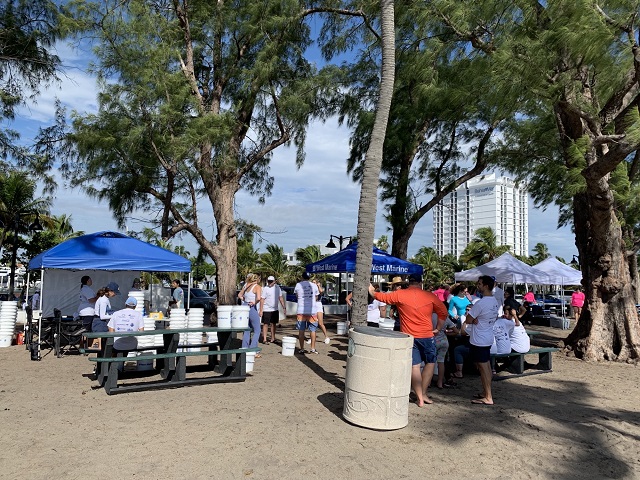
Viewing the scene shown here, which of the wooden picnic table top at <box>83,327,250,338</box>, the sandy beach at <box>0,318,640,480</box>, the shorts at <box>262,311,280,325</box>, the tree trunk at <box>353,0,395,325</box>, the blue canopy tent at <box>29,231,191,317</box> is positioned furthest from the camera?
the shorts at <box>262,311,280,325</box>

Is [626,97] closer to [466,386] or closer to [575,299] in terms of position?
[466,386]

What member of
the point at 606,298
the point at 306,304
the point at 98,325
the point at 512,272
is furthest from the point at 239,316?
the point at 512,272

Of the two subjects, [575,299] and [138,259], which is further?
[575,299]

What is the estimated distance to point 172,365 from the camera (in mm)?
7578

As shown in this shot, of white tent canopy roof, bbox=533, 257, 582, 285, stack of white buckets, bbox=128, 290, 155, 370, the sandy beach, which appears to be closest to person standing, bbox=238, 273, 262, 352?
the sandy beach

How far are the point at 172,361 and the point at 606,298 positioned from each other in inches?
360

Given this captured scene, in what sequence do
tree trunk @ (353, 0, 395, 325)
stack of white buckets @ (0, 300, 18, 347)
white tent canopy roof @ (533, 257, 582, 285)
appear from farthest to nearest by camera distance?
white tent canopy roof @ (533, 257, 582, 285)
stack of white buckets @ (0, 300, 18, 347)
tree trunk @ (353, 0, 395, 325)

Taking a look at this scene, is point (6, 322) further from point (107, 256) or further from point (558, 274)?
point (558, 274)

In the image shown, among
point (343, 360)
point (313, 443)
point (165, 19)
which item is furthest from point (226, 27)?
point (313, 443)

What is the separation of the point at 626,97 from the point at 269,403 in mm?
9833

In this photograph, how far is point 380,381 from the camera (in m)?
5.34

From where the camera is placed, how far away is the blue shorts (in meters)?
6.28

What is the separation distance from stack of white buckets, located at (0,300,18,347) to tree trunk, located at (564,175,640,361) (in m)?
12.6

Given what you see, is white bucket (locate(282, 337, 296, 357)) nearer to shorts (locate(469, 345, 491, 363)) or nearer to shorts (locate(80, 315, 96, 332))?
shorts (locate(80, 315, 96, 332))
